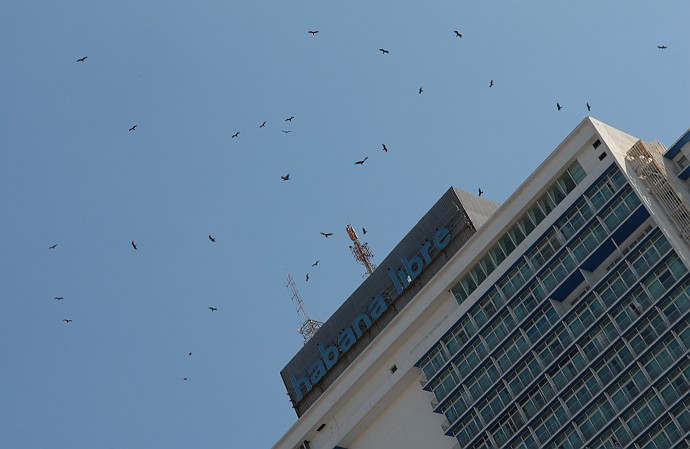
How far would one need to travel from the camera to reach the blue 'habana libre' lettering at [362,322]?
136375 mm

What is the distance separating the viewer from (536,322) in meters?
122

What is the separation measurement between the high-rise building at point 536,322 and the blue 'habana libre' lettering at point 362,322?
0.65 ft

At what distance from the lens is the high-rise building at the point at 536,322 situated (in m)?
113

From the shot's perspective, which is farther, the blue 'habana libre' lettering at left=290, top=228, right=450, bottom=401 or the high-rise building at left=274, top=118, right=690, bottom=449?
the blue 'habana libre' lettering at left=290, top=228, right=450, bottom=401

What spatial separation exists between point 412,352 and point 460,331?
6.19 meters

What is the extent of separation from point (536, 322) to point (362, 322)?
78.9 ft

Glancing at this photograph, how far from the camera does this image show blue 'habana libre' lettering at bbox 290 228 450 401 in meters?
136

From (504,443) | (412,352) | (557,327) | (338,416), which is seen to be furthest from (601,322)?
(338,416)

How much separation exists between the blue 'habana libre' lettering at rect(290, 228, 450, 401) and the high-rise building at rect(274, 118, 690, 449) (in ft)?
0.65

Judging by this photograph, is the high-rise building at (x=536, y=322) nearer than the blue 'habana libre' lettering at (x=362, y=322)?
Yes

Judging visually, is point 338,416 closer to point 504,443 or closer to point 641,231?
point 504,443

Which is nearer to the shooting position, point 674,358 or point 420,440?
point 674,358

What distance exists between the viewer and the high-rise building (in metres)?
113

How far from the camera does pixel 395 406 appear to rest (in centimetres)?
13350
